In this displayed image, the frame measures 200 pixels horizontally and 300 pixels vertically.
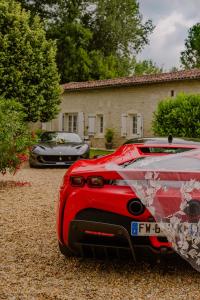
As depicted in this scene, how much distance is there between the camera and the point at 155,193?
4.23 metres

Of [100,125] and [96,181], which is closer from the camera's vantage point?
[96,181]

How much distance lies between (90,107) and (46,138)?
548 inches

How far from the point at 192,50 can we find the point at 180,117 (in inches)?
1427

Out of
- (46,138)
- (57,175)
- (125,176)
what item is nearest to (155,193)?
(125,176)

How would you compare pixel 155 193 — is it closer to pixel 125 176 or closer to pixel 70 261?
pixel 125 176

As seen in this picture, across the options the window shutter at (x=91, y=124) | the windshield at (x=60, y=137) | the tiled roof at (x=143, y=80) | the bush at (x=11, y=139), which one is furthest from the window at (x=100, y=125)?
the bush at (x=11, y=139)

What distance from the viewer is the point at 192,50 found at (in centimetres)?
5588

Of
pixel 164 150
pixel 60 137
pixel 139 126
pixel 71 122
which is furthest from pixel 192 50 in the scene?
pixel 164 150

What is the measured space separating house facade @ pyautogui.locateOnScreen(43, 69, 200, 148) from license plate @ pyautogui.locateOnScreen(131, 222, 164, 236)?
21.6 meters

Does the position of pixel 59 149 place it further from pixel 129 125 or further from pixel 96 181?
pixel 129 125

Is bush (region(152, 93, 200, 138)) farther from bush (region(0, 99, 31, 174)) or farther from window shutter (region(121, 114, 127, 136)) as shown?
bush (region(0, 99, 31, 174))

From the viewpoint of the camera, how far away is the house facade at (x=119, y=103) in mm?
26859

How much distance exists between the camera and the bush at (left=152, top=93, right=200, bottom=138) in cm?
2148

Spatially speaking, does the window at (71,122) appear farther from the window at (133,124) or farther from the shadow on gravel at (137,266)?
the shadow on gravel at (137,266)
